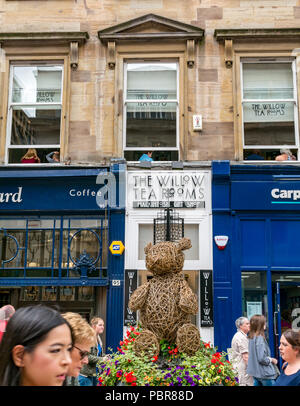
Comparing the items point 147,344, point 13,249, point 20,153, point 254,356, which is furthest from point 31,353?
point 20,153

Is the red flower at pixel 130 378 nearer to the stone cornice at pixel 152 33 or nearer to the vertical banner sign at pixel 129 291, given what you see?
the vertical banner sign at pixel 129 291

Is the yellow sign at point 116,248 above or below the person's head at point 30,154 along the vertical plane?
below

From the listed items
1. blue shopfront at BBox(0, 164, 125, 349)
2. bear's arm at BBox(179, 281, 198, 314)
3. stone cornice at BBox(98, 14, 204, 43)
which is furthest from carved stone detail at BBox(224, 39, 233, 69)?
bear's arm at BBox(179, 281, 198, 314)

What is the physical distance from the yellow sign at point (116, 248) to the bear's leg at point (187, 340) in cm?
403

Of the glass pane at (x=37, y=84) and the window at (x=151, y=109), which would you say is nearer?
the window at (x=151, y=109)

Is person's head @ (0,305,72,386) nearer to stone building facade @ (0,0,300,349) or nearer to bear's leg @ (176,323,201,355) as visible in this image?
bear's leg @ (176,323,201,355)

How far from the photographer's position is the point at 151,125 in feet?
36.8

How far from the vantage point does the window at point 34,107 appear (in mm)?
11250

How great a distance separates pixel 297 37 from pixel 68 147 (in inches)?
219

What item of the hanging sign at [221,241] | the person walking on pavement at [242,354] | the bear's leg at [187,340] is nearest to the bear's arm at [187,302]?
the bear's leg at [187,340]

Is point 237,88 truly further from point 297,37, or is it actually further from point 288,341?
point 288,341

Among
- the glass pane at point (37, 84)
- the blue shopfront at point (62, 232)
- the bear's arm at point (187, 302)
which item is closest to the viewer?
the bear's arm at point (187, 302)

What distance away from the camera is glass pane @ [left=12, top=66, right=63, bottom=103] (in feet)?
37.3

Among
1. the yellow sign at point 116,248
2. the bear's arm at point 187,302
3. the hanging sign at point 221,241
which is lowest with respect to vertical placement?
the bear's arm at point 187,302
